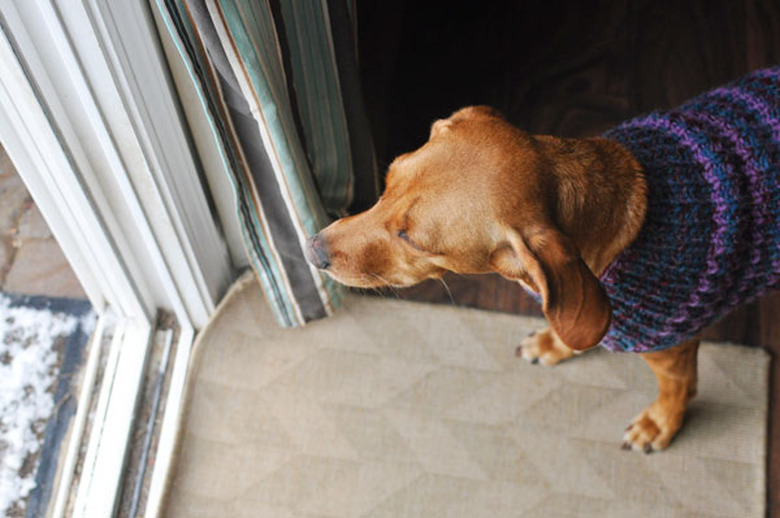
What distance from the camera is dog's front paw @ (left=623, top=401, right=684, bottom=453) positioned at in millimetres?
1739

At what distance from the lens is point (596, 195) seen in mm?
1281

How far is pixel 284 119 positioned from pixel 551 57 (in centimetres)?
125

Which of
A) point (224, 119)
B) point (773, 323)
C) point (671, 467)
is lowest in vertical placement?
Result: point (671, 467)

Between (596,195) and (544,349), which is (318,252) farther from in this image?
(544,349)

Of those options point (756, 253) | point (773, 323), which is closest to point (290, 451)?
point (756, 253)

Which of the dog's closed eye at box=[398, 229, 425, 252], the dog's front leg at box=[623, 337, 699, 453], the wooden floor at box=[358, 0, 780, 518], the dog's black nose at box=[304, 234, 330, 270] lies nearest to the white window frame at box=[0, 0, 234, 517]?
the dog's black nose at box=[304, 234, 330, 270]

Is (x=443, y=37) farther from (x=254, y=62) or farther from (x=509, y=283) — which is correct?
(x=254, y=62)

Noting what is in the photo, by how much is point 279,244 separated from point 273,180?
0.67 feet

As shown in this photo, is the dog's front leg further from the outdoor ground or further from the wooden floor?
the outdoor ground

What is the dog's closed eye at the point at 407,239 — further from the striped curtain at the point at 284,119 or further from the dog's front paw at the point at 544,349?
the dog's front paw at the point at 544,349

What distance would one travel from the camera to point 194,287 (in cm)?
180

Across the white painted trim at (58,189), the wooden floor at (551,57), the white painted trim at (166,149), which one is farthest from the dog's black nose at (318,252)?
the wooden floor at (551,57)

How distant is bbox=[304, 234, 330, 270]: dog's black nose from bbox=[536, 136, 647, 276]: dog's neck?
415 mm

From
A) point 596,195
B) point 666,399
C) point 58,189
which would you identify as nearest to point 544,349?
point 666,399
